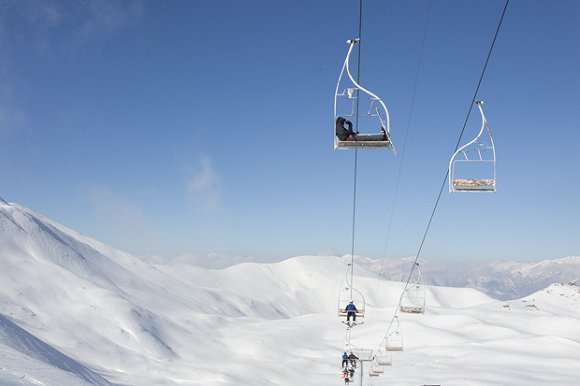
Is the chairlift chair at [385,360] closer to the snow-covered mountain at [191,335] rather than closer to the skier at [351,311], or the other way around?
the snow-covered mountain at [191,335]

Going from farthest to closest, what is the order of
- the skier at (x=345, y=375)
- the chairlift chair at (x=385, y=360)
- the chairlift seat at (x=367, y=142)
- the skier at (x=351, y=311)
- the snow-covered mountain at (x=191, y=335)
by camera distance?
1. the snow-covered mountain at (x=191, y=335)
2. the chairlift chair at (x=385, y=360)
3. the skier at (x=345, y=375)
4. the skier at (x=351, y=311)
5. the chairlift seat at (x=367, y=142)

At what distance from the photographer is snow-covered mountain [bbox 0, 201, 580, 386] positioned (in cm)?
5350

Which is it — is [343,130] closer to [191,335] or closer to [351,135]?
[351,135]

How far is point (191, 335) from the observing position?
75500mm

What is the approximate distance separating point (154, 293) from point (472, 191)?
9524 centimetres

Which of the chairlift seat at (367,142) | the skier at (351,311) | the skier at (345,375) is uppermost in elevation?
the skier at (351,311)

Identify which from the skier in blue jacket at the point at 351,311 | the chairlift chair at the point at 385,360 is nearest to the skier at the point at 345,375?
Result: the chairlift chair at the point at 385,360

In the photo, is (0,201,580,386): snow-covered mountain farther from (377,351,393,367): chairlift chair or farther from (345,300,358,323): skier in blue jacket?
(345,300,358,323): skier in blue jacket

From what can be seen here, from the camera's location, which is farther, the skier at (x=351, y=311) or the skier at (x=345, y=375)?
the skier at (x=345, y=375)

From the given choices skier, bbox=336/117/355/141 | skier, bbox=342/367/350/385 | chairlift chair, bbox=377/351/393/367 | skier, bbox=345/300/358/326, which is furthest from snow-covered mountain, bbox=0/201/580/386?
skier, bbox=342/367/350/385

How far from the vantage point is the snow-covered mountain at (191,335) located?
176ft

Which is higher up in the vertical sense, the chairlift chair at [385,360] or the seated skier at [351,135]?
the chairlift chair at [385,360]

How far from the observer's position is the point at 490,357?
211ft

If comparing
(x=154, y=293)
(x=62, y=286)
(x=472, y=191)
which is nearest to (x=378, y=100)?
(x=472, y=191)
